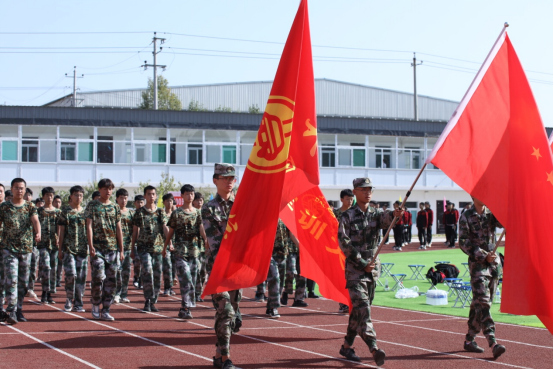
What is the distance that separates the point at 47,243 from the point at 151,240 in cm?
299

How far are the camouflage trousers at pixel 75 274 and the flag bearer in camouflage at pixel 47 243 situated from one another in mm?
1579

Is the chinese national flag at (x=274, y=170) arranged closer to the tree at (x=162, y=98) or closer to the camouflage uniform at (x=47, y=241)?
the camouflage uniform at (x=47, y=241)

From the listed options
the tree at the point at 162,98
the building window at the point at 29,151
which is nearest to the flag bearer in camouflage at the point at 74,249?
the building window at the point at 29,151

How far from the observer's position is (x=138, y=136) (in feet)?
142

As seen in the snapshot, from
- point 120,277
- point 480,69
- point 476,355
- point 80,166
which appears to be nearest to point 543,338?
point 476,355

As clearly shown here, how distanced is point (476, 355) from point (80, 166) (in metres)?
35.8

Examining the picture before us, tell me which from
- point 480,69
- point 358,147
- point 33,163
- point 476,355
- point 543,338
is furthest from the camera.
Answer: point 358,147

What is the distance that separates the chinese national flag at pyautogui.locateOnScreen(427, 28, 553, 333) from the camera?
6938mm

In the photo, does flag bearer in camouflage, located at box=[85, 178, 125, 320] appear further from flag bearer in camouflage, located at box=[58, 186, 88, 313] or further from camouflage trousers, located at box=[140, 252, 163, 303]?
camouflage trousers, located at box=[140, 252, 163, 303]

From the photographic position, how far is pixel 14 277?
437 inches

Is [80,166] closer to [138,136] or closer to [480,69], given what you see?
[138,136]

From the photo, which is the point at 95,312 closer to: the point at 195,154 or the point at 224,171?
the point at 224,171

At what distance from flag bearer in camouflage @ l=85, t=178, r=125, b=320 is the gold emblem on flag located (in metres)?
4.55

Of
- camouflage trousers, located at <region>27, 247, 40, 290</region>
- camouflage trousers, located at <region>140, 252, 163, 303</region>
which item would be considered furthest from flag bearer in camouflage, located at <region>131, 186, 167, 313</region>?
camouflage trousers, located at <region>27, 247, 40, 290</region>
